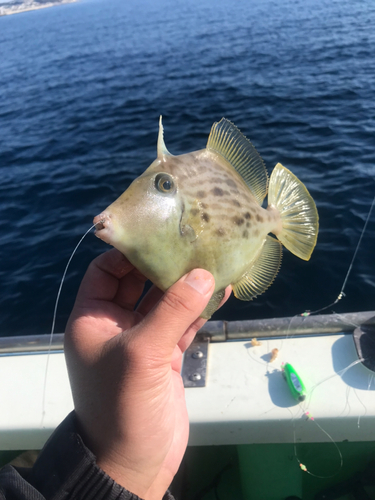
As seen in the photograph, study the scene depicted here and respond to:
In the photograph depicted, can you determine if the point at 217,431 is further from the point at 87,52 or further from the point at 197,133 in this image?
the point at 87,52

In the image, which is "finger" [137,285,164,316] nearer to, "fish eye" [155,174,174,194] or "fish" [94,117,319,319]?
"fish" [94,117,319,319]

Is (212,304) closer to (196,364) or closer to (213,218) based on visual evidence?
(213,218)

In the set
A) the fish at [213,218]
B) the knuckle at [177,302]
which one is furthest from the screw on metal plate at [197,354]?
the knuckle at [177,302]

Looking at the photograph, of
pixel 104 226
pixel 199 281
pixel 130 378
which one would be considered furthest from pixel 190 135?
pixel 130 378

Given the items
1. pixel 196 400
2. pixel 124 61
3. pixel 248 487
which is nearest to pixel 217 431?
pixel 196 400

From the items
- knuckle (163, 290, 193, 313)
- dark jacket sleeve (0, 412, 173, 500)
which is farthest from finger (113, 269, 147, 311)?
dark jacket sleeve (0, 412, 173, 500)

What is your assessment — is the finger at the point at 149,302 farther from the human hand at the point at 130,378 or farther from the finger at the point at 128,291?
the human hand at the point at 130,378
